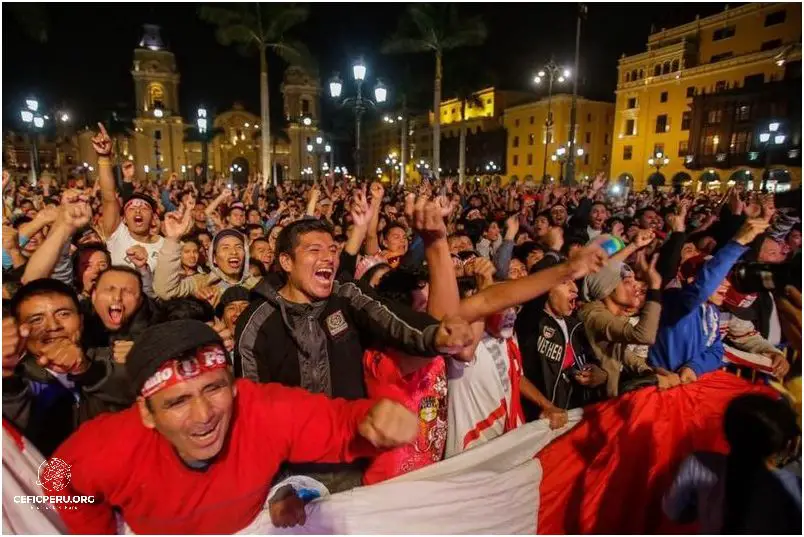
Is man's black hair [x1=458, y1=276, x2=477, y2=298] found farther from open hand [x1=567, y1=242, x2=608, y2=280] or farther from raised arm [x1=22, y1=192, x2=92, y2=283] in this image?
raised arm [x1=22, y1=192, x2=92, y2=283]

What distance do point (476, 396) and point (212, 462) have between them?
5.38 feet

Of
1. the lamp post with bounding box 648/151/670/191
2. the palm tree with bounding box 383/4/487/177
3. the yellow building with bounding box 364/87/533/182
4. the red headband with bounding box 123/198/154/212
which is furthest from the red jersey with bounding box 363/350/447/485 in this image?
the yellow building with bounding box 364/87/533/182

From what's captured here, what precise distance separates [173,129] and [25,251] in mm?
70719

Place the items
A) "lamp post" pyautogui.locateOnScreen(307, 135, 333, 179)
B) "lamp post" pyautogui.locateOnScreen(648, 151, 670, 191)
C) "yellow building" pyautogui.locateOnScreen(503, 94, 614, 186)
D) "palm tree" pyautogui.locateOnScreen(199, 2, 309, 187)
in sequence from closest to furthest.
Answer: "palm tree" pyautogui.locateOnScreen(199, 2, 309, 187), "lamp post" pyautogui.locateOnScreen(648, 151, 670, 191), "yellow building" pyautogui.locateOnScreen(503, 94, 614, 186), "lamp post" pyautogui.locateOnScreen(307, 135, 333, 179)

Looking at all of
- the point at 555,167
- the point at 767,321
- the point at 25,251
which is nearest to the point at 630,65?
the point at 555,167

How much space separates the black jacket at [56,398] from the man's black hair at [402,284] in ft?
5.34

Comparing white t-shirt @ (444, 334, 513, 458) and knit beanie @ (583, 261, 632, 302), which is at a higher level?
knit beanie @ (583, 261, 632, 302)

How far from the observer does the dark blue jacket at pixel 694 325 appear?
3.47 m

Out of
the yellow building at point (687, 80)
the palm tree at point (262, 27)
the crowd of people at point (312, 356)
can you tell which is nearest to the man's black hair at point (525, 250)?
the crowd of people at point (312, 356)

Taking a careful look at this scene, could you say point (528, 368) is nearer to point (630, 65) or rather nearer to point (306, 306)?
point (306, 306)

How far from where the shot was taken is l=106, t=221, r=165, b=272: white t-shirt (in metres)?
5.11

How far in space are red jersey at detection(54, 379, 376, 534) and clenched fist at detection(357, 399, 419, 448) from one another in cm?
16

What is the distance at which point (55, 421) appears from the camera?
2.47 meters

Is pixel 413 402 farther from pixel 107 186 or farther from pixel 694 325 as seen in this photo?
pixel 107 186
